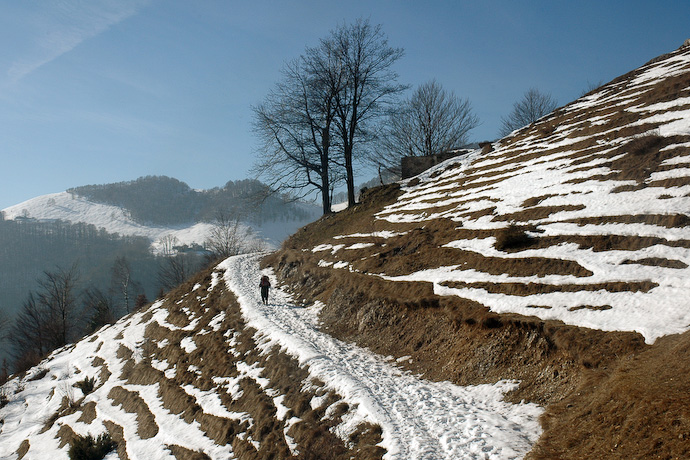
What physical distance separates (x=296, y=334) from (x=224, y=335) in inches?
154

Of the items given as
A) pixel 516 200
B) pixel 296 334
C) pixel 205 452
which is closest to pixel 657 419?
pixel 205 452

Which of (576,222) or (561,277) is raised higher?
(576,222)

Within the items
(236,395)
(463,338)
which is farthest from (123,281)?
(463,338)

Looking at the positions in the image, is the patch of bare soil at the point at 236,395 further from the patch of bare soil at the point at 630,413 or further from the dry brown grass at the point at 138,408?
the patch of bare soil at the point at 630,413

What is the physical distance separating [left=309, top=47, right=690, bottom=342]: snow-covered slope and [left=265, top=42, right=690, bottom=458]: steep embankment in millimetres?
52

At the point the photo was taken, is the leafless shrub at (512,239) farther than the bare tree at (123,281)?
No

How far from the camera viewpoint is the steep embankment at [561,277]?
5688 mm

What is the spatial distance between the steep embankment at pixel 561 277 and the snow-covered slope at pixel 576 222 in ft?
0.17

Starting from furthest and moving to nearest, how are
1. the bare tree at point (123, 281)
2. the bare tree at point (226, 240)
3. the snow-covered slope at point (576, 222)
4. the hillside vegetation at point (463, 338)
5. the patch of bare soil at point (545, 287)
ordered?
the bare tree at point (123, 281) < the bare tree at point (226, 240) < the snow-covered slope at point (576, 222) < the patch of bare soil at point (545, 287) < the hillside vegetation at point (463, 338)

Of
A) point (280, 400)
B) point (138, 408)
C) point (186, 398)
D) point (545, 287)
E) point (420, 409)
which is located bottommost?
point (138, 408)

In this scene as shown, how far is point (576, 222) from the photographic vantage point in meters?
11.8

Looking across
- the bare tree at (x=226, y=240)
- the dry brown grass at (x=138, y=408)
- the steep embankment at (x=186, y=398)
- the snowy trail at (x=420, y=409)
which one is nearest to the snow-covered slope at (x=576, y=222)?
the snowy trail at (x=420, y=409)

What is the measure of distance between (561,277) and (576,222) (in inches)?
109

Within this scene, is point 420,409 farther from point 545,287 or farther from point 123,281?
point 123,281
